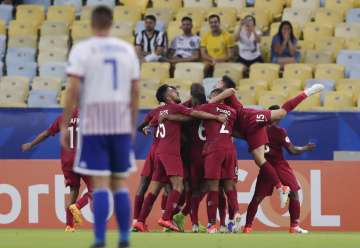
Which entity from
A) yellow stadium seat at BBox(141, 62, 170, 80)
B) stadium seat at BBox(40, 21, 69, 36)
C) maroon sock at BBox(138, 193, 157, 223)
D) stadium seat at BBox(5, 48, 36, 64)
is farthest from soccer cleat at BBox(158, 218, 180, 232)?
stadium seat at BBox(40, 21, 69, 36)

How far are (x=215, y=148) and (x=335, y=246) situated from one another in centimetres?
449

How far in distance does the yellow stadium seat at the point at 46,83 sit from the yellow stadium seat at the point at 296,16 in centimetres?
472

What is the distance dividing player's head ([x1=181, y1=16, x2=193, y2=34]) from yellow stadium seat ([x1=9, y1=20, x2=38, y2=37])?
3399 millimetres

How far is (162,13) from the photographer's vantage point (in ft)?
81.0

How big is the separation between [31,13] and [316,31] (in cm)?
582

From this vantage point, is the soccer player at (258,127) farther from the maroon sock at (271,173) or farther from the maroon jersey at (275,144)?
the maroon jersey at (275,144)

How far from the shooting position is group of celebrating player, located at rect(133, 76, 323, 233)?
1728cm

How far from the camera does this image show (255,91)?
21.7 metres

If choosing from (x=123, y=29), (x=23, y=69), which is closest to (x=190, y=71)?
(x=123, y=29)

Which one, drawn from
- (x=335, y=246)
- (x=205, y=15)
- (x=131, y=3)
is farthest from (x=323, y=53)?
(x=335, y=246)

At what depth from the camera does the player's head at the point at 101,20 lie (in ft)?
35.0

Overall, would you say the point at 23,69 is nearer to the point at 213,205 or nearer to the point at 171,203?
the point at 171,203

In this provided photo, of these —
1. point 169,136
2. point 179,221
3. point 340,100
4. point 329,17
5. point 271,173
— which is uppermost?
point 329,17

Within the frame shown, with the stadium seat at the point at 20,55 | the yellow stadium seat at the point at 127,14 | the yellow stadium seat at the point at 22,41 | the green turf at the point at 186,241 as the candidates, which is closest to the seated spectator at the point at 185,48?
the yellow stadium seat at the point at 127,14
